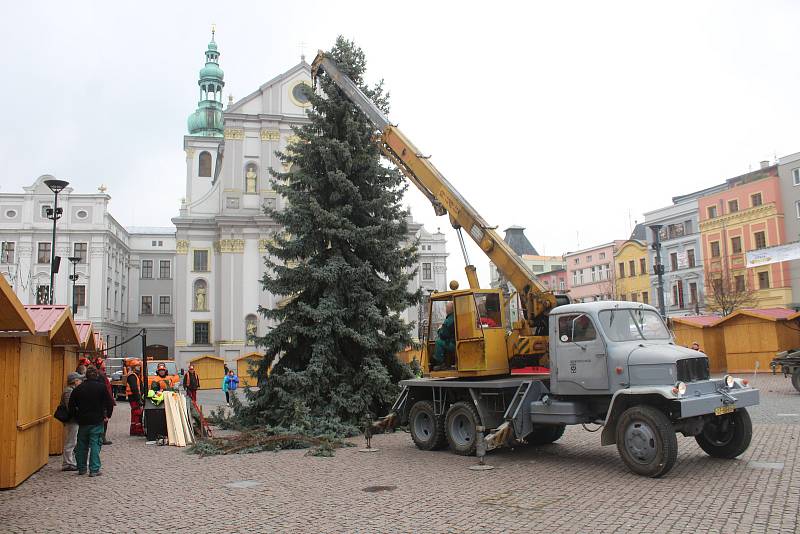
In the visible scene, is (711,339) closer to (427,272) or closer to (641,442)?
(641,442)

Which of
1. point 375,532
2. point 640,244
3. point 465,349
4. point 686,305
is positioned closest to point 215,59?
point 640,244

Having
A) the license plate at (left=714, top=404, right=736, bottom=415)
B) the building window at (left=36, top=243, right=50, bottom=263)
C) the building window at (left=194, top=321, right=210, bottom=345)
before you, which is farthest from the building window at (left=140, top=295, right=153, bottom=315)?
the license plate at (left=714, top=404, right=736, bottom=415)

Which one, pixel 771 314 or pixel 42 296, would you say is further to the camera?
pixel 42 296

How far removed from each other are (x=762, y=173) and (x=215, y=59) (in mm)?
58845

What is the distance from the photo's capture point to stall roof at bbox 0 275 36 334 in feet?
27.5

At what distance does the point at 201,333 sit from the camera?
54938mm

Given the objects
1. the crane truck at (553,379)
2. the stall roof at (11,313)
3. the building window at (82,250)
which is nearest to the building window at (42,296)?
the building window at (82,250)

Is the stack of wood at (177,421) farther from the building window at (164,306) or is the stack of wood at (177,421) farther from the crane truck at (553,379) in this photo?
the building window at (164,306)

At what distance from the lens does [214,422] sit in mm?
17938

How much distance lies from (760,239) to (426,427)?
44765mm

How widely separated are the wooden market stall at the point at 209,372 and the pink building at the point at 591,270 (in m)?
40.7

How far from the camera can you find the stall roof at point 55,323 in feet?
36.3

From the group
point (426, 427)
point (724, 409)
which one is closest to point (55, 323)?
point (426, 427)

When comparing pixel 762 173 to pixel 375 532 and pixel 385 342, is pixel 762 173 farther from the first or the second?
pixel 375 532
